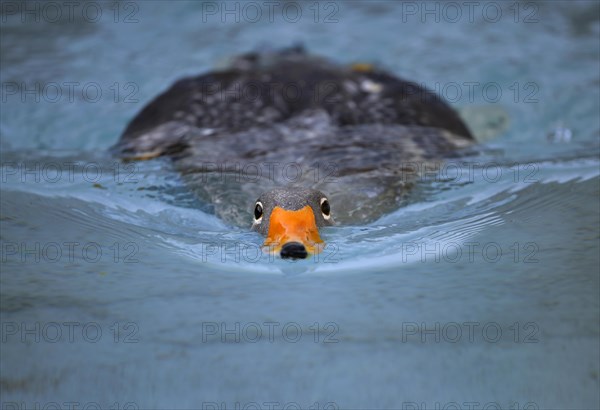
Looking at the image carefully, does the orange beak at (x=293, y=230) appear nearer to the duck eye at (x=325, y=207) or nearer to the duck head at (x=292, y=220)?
the duck head at (x=292, y=220)

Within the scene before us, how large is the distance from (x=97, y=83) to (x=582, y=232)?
210 inches

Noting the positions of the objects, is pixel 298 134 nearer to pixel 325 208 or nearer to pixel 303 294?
pixel 325 208

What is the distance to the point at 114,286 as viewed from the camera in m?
3.46

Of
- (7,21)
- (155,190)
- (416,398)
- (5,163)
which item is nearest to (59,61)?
(7,21)

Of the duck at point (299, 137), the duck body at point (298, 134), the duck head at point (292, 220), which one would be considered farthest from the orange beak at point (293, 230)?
the duck body at point (298, 134)

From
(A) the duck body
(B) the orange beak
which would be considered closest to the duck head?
(B) the orange beak

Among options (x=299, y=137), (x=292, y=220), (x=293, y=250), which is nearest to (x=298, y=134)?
(x=299, y=137)

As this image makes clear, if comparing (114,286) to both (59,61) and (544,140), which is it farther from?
(59,61)

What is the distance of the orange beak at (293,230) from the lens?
3.75 m

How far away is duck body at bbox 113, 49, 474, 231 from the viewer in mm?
4774

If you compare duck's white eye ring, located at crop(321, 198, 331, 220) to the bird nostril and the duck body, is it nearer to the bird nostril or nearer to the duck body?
the duck body

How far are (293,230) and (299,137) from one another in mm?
1804

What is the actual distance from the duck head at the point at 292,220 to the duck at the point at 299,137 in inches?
0.5

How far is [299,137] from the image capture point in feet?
18.0
